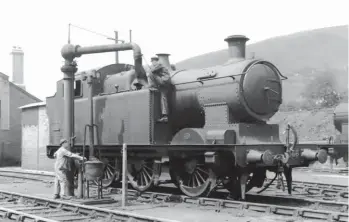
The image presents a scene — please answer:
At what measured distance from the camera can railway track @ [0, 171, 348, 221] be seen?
7.77m

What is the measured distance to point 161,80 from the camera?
1072cm

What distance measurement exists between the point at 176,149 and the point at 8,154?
18.7 m

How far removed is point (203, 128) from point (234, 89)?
Result: 112 cm

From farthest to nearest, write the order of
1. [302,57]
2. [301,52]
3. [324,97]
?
1. [301,52]
2. [302,57]
3. [324,97]

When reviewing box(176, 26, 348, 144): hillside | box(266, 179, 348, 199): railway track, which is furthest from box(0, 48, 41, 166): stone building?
box(176, 26, 348, 144): hillside

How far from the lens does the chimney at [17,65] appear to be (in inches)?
1149

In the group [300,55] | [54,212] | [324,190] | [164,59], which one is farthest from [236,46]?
[300,55]

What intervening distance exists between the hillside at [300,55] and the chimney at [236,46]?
4922 cm

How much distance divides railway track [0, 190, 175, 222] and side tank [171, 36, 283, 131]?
3.30 m

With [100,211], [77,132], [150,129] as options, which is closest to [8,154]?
[77,132]

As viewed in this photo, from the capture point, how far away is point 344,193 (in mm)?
10906

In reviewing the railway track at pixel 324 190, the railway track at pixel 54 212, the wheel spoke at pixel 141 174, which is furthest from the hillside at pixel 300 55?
the railway track at pixel 54 212

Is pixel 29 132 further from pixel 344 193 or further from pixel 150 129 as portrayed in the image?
pixel 344 193

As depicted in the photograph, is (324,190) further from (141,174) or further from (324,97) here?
(324,97)
